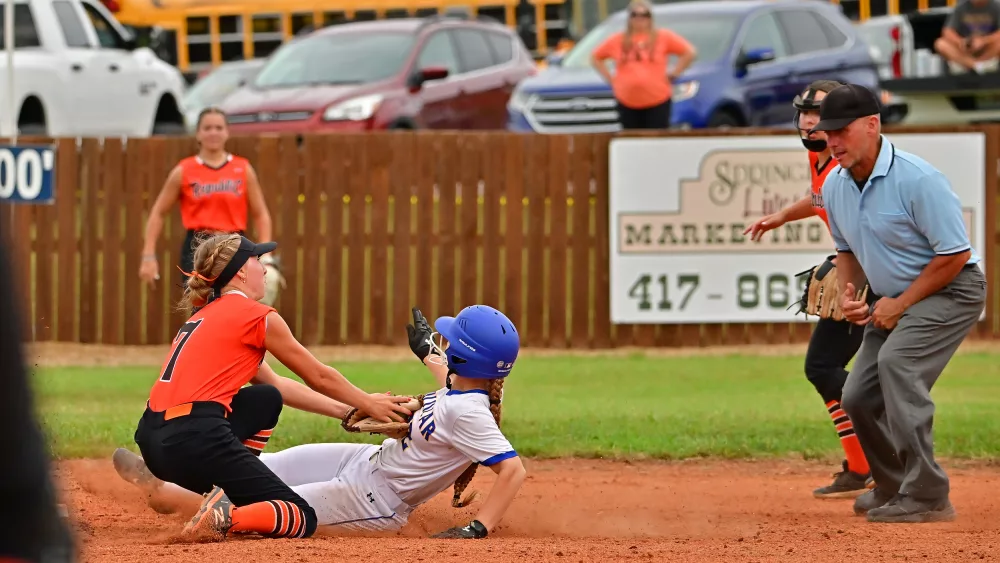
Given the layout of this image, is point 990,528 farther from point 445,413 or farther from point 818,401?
point 818,401

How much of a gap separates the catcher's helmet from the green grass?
9.39 feet

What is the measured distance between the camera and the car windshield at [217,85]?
25688 millimetres

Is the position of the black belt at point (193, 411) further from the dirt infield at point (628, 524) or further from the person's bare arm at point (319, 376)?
the dirt infield at point (628, 524)

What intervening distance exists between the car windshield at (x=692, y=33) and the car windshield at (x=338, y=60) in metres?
2.04

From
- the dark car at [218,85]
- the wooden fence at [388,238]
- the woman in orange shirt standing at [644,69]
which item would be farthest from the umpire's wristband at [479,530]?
the dark car at [218,85]

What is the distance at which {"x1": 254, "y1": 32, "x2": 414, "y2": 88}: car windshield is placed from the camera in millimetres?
17734

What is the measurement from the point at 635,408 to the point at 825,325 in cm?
371

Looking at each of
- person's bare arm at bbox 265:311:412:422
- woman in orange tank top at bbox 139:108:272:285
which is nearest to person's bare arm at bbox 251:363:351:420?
person's bare arm at bbox 265:311:412:422

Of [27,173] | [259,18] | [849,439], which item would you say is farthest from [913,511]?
[259,18]

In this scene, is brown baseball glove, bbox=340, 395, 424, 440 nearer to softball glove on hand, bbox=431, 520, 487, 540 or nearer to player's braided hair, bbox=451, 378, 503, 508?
player's braided hair, bbox=451, 378, 503, 508

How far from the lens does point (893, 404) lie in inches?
272

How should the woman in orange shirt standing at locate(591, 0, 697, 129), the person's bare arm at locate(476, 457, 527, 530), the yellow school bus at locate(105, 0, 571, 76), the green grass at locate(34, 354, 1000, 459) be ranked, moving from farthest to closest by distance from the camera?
the yellow school bus at locate(105, 0, 571, 76), the woman in orange shirt standing at locate(591, 0, 697, 129), the green grass at locate(34, 354, 1000, 459), the person's bare arm at locate(476, 457, 527, 530)

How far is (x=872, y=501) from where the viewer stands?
7492 millimetres

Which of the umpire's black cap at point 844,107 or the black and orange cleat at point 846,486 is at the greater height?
the umpire's black cap at point 844,107
